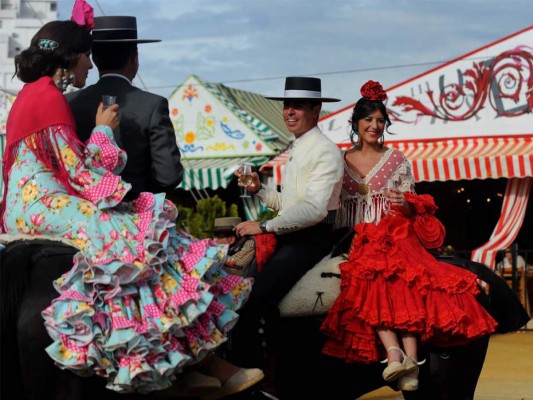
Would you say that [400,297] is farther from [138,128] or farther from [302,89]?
[138,128]

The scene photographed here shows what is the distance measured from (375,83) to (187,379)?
261cm

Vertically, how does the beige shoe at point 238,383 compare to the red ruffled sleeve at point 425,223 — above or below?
below

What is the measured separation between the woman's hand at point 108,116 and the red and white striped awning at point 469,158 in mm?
12733

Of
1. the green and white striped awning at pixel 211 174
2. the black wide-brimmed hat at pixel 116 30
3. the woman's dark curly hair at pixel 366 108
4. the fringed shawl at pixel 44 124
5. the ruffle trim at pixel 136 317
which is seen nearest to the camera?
the ruffle trim at pixel 136 317

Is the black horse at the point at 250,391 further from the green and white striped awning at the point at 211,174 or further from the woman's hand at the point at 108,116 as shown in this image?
the green and white striped awning at the point at 211,174

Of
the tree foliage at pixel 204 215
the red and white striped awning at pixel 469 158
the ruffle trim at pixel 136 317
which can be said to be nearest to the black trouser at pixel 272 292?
the ruffle trim at pixel 136 317

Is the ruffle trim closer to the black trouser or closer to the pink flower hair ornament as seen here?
the pink flower hair ornament

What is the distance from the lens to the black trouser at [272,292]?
232 inches

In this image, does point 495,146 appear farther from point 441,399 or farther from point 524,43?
point 441,399

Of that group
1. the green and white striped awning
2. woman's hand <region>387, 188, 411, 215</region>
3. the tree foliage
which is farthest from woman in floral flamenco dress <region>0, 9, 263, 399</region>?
the green and white striped awning

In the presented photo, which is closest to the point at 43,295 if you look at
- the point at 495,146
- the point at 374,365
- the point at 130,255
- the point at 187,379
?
the point at 130,255

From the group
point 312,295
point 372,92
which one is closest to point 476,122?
point 372,92

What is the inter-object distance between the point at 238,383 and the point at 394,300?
1.33 meters

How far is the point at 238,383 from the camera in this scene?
4.99 m
